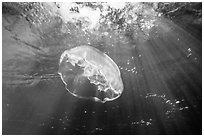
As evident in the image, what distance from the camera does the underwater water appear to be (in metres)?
5.71

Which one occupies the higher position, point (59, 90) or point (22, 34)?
point (22, 34)

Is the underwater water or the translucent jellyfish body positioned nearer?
the translucent jellyfish body

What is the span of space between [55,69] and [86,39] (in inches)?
82.4

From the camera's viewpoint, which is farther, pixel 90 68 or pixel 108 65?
pixel 90 68

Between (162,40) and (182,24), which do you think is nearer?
(182,24)

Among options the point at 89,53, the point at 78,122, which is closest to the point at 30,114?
the point at 78,122

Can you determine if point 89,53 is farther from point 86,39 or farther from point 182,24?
point 182,24

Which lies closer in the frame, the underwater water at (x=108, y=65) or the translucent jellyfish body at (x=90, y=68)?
the translucent jellyfish body at (x=90, y=68)

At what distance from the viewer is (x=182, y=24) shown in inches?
236

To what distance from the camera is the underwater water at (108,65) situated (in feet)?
18.7

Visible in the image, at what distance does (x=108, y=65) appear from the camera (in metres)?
5.39

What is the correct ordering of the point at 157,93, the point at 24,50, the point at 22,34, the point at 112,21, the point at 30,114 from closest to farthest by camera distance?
the point at 112,21, the point at 22,34, the point at 24,50, the point at 157,93, the point at 30,114

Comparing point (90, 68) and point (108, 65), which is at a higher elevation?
point (108, 65)

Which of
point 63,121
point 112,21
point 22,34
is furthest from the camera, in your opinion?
point 63,121
